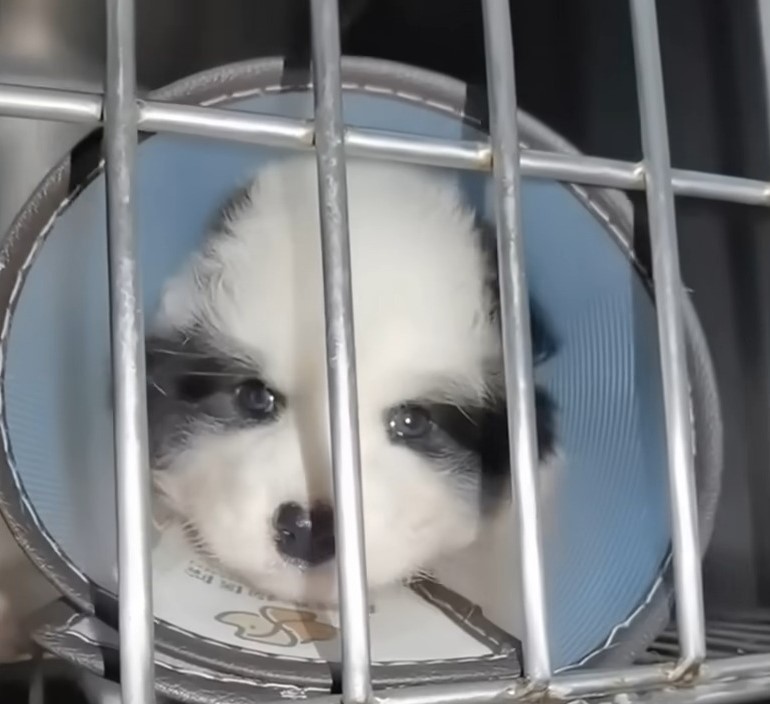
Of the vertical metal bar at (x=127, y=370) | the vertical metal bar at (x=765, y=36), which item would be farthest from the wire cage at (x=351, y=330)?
the vertical metal bar at (x=765, y=36)

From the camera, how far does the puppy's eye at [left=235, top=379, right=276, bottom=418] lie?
2.34 feet

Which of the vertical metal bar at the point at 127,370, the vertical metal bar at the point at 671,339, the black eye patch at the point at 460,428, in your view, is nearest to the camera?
the vertical metal bar at the point at 127,370

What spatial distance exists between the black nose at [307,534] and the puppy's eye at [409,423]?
113 mm

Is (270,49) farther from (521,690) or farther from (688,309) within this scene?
(521,690)

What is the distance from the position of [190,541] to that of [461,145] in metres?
0.29

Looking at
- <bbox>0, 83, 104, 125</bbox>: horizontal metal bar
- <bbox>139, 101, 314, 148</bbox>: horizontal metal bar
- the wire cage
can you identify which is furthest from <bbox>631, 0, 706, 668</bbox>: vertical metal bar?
<bbox>0, 83, 104, 125</bbox>: horizontal metal bar

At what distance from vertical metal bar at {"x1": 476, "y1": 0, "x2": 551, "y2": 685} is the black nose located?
13 cm

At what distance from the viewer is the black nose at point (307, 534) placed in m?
0.65

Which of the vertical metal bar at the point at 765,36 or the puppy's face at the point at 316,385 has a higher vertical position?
the vertical metal bar at the point at 765,36

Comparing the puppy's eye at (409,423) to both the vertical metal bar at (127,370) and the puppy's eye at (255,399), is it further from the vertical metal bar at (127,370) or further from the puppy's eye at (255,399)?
the vertical metal bar at (127,370)

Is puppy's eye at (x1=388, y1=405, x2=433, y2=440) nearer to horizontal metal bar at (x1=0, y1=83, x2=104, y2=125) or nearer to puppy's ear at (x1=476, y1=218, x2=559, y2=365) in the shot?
puppy's ear at (x1=476, y1=218, x2=559, y2=365)

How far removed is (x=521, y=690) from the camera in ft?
1.82

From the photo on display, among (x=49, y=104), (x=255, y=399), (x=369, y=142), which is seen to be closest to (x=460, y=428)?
(x=255, y=399)

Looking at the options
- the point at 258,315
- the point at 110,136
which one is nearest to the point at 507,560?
the point at 258,315
